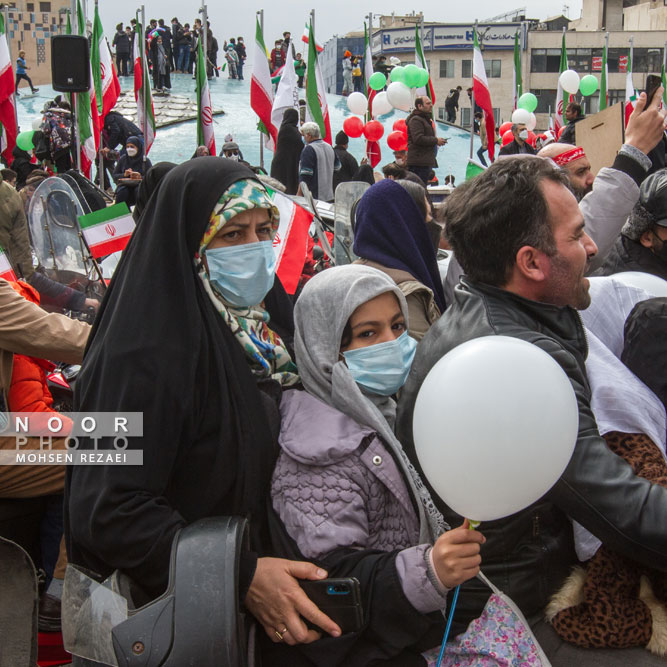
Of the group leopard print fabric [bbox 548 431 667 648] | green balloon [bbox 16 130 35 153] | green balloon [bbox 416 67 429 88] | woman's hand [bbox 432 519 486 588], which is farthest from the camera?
green balloon [bbox 416 67 429 88]

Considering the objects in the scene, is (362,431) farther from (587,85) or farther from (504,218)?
(587,85)

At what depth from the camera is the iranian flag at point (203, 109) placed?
1451 centimetres

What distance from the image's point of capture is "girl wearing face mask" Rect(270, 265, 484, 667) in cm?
170

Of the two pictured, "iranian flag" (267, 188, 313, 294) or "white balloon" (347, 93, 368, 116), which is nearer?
"iranian flag" (267, 188, 313, 294)

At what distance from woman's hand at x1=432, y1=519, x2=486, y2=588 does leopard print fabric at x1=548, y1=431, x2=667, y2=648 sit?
0.50 metres

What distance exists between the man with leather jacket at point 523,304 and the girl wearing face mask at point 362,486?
6.2 inches

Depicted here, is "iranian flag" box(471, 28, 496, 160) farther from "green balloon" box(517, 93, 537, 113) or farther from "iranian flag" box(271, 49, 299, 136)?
"iranian flag" box(271, 49, 299, 136)

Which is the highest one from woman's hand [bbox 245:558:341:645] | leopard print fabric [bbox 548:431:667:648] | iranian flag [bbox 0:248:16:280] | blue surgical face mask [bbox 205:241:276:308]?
blue surgical face mask [bbox 205:241:276:308]

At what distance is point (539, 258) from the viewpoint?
1981mm

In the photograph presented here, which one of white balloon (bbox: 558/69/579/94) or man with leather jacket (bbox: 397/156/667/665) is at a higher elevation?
white balloon (bbox: 558/69/579/94)

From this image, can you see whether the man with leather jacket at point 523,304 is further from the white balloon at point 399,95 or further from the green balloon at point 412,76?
the green balloon at point 412,76

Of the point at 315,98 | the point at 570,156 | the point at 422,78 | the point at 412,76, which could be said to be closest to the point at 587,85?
the point at 422,78

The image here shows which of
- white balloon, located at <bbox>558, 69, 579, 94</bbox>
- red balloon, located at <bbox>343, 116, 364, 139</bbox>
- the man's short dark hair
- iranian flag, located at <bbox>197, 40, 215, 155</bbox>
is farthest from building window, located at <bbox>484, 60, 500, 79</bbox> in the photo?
the man's short dark hair

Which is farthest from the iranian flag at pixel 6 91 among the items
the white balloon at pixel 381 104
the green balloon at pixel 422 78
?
the green balloon at pixel 422 78
